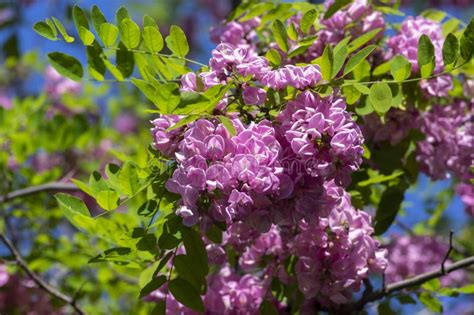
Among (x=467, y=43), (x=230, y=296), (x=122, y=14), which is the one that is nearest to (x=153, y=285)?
(x=230, y=296)

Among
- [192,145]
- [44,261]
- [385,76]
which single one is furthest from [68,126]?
[192,145]

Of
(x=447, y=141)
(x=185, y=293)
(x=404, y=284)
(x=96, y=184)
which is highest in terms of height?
(x=96, y=184)

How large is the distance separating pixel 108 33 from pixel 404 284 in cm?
103

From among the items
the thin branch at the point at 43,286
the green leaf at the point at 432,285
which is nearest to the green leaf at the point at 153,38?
the thin branch at the point at 43,286

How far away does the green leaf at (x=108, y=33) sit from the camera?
1.61 meters

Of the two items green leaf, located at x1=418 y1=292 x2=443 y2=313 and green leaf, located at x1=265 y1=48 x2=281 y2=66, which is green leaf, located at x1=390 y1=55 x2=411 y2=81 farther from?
green leaf, located at x1=418 y1=292 x2=443 y2=313

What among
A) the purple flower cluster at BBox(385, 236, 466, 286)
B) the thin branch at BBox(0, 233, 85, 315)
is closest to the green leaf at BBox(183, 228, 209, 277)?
the thin branch at BBox(0, 233, 85, 315)

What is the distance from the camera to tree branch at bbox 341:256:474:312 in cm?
183

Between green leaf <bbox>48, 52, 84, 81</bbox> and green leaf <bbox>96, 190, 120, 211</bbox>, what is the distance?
1.41ft

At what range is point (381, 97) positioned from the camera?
1.52m

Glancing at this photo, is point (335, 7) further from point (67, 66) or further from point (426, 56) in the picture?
point (67, 66)

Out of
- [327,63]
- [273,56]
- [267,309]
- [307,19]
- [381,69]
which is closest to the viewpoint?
[327,63]

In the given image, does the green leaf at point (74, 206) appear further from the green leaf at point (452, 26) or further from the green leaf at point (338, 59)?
the green leaf at point (452, 26)

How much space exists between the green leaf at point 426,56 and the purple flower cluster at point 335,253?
1.17 ft
